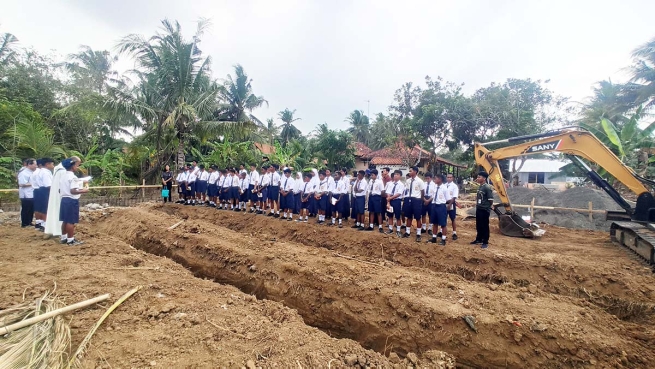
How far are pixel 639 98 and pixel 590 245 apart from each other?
15.3 metres

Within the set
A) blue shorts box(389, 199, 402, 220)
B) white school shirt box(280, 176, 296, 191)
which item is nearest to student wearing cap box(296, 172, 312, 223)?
white school shirt box(280, 176, 296, 191)

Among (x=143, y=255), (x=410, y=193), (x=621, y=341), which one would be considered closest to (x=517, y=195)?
(x=410, y=193)

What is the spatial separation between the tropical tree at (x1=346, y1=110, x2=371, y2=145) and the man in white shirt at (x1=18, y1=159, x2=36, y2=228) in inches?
1291

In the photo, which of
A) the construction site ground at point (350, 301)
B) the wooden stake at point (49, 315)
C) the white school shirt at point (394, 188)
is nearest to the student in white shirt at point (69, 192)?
the construction site ground at point (350, 301)

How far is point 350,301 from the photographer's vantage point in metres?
4.99

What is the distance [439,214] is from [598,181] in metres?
4.44

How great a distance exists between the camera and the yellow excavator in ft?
22.5

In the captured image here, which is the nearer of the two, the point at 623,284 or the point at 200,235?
the point at 623,284

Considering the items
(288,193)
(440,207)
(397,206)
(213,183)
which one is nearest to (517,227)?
(440,207)

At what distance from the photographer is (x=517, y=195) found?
1478cm

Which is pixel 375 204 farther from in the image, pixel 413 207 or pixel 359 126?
pixel 359 126

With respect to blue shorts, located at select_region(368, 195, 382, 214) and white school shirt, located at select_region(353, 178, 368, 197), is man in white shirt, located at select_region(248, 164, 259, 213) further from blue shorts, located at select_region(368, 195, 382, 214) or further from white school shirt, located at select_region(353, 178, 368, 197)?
blue shorts, located at select_region(368, 195, 382, 214)

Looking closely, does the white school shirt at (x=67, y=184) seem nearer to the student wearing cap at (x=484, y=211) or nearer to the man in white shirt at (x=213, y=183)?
the man in white shirt at (x=213, y=183)

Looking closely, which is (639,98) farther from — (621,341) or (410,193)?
(621,341)
